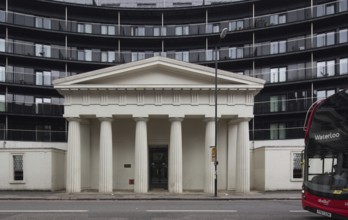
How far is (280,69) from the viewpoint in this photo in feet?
141

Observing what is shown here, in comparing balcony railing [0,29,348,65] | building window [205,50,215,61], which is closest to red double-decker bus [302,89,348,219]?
balcony railing [0,29,348,65]

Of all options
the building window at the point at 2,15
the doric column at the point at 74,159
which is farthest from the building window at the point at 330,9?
the building window at the point at 2,15

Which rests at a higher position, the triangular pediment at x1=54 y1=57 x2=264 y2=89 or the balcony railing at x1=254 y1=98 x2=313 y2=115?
the triangular pediment at x1=54 y1=57 x2=264 y2=89

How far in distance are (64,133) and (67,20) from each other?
12859 millimetres

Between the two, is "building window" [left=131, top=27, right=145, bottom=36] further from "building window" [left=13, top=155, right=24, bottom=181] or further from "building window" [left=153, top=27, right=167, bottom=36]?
"building window" [left=13, top=155, right=24, bottom=181]

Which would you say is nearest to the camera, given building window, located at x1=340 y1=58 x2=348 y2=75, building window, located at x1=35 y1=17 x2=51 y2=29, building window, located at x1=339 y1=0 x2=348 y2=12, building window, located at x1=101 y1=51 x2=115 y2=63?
building window, located at x1=340 y1=58 x2=348 y2=75

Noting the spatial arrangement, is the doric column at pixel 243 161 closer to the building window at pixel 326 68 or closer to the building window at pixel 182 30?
the building window at pixel 326 68

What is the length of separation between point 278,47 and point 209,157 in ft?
67.3

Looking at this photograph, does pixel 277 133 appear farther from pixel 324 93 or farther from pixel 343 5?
pixel 343 5

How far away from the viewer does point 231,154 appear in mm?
29484

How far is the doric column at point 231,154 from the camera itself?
95.9 ft

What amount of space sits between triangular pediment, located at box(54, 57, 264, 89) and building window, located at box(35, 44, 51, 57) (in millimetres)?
19310

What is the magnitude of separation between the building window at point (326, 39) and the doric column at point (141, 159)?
22283 mm

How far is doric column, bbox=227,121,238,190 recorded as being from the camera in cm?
2923
